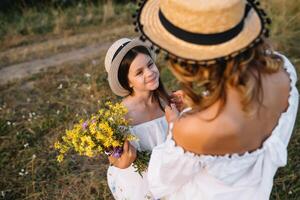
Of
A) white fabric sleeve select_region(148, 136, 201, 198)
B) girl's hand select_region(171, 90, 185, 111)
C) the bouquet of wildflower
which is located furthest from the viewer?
girl's hand select_region(171, 90, 185, 111)

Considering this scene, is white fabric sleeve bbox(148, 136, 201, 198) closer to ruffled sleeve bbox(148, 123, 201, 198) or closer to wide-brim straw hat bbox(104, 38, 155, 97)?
ruffled sleeve bbox(148, 123, 201, 198)

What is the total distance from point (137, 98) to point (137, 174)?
20.7 inches

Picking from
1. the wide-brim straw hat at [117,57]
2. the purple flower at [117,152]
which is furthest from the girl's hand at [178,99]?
the purple flower at [117,152]

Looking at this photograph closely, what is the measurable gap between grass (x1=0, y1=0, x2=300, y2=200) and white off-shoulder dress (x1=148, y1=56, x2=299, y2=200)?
1947 millimetres

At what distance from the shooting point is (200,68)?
1763 mm

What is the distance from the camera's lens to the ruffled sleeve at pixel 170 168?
6.30 feet

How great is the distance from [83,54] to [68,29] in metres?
1.47

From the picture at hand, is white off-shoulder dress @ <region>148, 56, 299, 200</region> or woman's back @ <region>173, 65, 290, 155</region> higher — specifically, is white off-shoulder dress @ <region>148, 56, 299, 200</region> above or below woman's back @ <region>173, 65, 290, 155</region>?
below

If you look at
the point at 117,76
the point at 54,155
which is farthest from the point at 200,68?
the point at 54,155

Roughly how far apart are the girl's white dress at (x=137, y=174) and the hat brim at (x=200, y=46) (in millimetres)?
1250

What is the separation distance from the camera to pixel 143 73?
3.11 m

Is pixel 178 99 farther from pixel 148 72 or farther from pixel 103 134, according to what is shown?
pixel 103 134

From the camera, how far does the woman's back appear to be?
1.77 meters

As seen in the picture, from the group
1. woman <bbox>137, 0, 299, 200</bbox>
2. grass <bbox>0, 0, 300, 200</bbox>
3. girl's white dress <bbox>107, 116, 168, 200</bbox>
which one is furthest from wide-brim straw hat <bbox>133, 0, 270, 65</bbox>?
grass <bbox>0, 0, 300, 200</bbox>
